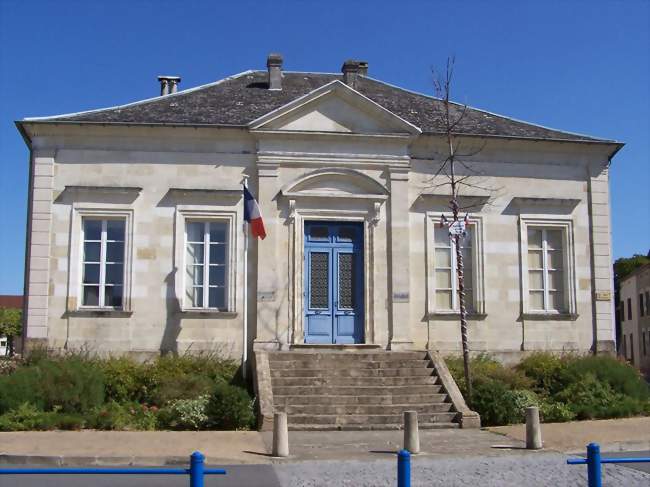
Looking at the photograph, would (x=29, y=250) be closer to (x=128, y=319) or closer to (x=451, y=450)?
(x=128, y=319)

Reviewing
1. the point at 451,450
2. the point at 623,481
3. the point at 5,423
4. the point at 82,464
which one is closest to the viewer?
the point at 623,481

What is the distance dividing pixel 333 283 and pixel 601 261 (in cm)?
679

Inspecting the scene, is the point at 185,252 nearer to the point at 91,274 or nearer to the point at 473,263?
the point at 91,274

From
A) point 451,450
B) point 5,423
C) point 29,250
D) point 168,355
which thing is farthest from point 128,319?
point 451,450

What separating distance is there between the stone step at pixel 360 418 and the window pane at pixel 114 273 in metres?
5.91

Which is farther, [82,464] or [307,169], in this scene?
[307,169]

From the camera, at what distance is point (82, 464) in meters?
11.7

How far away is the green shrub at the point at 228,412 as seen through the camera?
49.6 ft

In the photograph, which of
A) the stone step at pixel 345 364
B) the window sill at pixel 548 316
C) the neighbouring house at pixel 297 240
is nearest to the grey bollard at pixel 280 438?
the stone step at pixel 345 364

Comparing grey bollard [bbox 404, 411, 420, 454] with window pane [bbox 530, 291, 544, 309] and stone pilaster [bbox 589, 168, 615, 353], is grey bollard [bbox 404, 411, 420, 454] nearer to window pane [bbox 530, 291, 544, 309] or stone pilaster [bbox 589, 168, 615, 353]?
window pane [bbox 530, 291, 544, 309]

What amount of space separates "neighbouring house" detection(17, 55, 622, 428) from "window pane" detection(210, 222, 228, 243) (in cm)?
3

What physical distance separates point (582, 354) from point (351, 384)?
6.50 m

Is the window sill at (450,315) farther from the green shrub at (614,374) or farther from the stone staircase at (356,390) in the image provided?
the green shrub at (614,374)

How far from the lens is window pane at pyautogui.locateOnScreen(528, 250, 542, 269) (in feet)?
66.3
